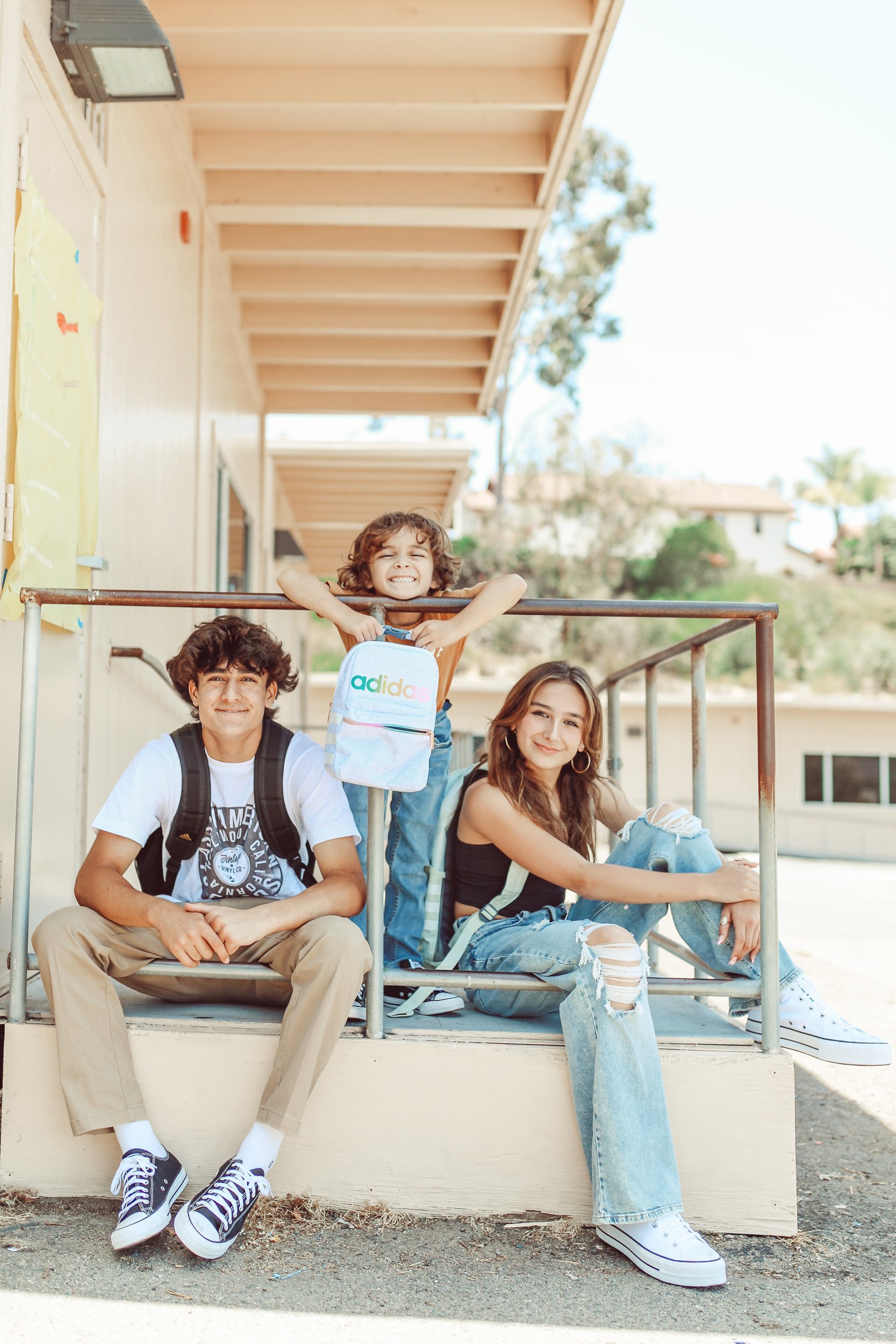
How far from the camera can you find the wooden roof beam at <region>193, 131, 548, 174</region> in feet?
16.5

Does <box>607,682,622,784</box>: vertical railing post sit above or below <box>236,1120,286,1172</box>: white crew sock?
above

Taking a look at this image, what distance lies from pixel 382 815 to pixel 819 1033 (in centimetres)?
112

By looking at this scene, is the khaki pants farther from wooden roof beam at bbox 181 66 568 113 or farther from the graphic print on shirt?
wooden roof beam at bbox 181 66 568 113

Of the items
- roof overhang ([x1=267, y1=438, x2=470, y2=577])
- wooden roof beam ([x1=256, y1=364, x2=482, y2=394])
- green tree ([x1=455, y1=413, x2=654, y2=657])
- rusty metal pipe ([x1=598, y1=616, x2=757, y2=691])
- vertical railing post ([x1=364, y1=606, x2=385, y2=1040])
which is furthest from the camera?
green tree ([x1=455, y1=413, x2=654, y2=657])

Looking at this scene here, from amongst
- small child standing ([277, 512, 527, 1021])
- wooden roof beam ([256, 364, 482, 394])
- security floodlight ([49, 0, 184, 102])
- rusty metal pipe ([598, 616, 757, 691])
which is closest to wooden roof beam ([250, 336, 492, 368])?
wooden roof beam ([256, 364, 482, 394])

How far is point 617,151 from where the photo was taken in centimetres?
2961

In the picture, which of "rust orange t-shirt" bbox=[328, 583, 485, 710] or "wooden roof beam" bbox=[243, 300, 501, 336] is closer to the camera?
"rust orange t-shirt" bbox=[328, 583, 485, 710]

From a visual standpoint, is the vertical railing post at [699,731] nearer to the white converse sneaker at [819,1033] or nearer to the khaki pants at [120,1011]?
the white converse sneaker at [819,1033]

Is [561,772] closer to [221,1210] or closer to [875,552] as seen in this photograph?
[221,1210]

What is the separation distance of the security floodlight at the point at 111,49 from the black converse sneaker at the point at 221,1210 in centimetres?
281

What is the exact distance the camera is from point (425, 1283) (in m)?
2.16

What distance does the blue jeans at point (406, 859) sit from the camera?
114 inches

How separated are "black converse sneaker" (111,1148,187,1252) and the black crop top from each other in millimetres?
912

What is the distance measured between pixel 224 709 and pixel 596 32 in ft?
9.62
